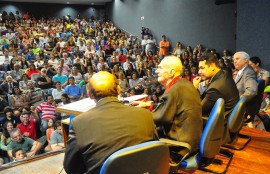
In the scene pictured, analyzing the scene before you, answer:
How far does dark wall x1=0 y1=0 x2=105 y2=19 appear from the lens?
14612 mm

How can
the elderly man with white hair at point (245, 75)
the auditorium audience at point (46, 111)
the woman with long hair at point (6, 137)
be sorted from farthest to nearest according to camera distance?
the auditorium audience at point (46, 111), the woman with long hair at point (6, 137), the elderly man with white hair at point (245, 75)

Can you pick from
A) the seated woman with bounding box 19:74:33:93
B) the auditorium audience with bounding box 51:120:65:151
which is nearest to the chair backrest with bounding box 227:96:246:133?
the auditorium audience with bounding box 51:120:65:151

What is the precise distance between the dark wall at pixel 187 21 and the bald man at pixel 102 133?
26.7 ft

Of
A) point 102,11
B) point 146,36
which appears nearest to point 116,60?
point 146,36

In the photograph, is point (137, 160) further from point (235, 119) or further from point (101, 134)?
point (235, 119)

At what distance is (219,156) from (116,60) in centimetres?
643

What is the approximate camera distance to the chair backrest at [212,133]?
6.18 feet

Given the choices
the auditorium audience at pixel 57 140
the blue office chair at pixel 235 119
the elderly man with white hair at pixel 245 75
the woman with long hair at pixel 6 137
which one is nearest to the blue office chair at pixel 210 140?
the blue office chair at pixel 235 119

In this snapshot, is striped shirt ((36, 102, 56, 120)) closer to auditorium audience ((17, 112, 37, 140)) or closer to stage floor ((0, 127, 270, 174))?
auditorium audience ((17, 112, 37, 140))

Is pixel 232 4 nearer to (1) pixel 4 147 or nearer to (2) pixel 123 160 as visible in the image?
(1) pixel 4 147

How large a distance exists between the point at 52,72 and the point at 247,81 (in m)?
5.29

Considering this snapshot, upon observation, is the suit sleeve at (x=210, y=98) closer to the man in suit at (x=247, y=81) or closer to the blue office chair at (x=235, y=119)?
the blue office chair at (x=235, y=119)

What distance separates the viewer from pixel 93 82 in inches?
60.2

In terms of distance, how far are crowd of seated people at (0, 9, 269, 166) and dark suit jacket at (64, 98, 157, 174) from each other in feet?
5.06
